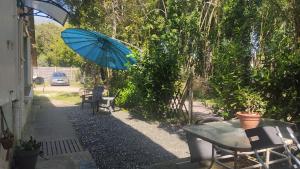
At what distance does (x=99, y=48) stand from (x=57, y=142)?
17.6ft

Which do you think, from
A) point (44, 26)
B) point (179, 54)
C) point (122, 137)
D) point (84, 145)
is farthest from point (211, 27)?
point (44, 26)

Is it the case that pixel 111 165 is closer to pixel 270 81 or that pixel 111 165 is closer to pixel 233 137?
pixel 233 137

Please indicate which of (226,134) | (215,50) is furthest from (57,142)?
(226,134)

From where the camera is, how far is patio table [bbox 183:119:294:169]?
12.3ft

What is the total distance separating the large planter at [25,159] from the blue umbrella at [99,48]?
6236mm

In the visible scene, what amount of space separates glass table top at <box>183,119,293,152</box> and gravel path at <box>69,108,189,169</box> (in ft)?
5.68

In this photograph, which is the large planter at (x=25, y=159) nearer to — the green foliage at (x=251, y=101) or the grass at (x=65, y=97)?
the green foliage at (x=251, y=101)

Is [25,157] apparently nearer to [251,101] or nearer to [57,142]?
[57,142]

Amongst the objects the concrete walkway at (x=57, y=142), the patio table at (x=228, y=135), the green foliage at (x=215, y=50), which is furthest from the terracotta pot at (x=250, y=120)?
the concrete walkway at (x=57, y=142)

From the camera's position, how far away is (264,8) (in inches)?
280

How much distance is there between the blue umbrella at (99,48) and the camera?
37.2ft

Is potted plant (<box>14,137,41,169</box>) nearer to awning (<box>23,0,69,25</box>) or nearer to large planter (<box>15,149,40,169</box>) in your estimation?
large planter (<box>15,149,40,169</box>)

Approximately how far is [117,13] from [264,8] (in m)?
8.30

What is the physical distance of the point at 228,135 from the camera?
4.28m
